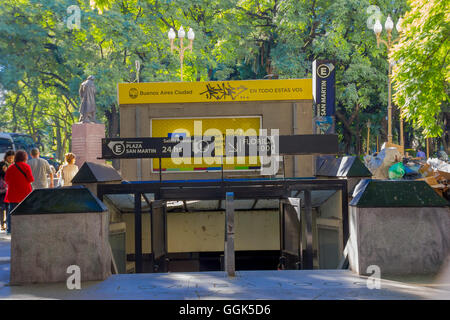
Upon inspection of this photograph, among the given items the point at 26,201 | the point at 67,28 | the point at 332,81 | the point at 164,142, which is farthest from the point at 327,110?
the point at 67,28

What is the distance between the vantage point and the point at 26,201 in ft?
24.5

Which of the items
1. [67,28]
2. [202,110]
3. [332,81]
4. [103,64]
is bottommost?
[202,110]

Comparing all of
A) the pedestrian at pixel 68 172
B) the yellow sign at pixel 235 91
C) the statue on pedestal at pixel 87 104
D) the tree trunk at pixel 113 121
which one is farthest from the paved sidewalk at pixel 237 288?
the tree trunk at pixel 113 121

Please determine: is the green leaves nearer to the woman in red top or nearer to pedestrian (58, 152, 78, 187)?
pedestrian (58, 152, 78, 187)

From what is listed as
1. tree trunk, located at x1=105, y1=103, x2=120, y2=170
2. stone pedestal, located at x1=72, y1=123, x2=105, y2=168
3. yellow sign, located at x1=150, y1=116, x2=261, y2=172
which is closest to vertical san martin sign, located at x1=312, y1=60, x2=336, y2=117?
yellow sign, located at x1=150, y1=116, x2=261, y2=172

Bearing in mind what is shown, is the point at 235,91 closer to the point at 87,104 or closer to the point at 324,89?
the point at 324,89

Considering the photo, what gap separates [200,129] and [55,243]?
35.2 ft

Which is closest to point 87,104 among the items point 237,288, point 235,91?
point 235,91

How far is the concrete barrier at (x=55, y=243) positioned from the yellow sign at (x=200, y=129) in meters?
9.95

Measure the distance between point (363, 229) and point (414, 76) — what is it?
11.2 metres

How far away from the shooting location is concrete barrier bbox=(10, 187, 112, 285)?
7309 millimetres

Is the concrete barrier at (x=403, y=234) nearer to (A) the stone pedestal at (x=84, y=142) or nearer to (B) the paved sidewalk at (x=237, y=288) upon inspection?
(B) the paved sidewalk at (x=237, y=288)

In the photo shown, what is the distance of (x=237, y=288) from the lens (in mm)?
6504

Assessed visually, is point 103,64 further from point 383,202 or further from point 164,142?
point 383,202
